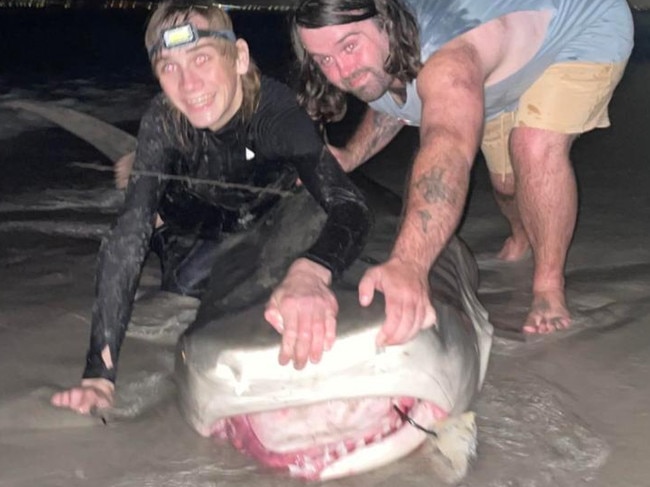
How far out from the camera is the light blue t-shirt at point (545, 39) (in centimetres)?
235

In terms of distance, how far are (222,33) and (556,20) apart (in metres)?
0.87

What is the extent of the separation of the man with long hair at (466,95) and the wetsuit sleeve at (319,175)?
0.46ft

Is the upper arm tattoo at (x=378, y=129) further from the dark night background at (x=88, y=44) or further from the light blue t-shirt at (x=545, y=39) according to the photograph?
the dark night background at (x=88, y=44)

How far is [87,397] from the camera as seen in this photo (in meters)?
2.12

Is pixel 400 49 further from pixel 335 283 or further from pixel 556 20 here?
pixel 335 283

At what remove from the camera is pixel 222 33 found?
95.0 inches

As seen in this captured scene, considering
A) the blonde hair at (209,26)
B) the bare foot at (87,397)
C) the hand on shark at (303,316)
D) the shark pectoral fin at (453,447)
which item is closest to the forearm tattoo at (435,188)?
the hand on shark at (303,316)

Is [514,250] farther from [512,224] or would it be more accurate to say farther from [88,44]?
[88,44]

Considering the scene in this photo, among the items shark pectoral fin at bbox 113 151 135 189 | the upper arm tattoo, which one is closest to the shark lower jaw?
the upper arm tattoo

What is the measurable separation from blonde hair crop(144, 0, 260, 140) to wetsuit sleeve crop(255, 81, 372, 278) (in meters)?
0.04

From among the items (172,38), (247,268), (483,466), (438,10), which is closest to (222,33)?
(172,38)

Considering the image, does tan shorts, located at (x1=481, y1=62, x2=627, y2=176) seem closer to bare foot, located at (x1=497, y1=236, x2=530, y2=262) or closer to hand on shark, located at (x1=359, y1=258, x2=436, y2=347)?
bare foot, located at (x1=497, y1=236, x2=530, y2=262)

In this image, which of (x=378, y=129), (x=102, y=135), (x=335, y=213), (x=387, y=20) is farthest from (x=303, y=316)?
(x=102, y=135)

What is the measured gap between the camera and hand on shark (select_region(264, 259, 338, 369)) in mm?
1572
